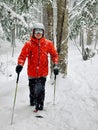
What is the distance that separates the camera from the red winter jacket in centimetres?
749

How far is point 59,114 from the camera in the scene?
736 centimetres

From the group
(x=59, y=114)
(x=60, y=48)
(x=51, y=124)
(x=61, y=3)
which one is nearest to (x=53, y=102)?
(x=59, y=114)

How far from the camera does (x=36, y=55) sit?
24.7 feet

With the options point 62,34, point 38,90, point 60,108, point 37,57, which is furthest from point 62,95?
point 62,34

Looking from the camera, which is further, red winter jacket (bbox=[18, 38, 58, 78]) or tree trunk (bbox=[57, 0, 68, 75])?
tree trunk (bbox=[57, 0, 68, 75])

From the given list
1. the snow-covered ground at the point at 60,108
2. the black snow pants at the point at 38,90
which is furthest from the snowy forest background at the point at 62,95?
the black snow pants at the point at 38,90

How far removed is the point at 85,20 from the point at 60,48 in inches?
53.1

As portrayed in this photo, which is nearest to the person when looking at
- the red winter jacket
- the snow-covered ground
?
the red winter jacket

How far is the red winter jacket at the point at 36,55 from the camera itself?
24.6ft

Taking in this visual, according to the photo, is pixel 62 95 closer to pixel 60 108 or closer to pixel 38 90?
pixel 60 108

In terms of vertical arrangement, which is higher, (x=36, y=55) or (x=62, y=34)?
(x=62, y=34)

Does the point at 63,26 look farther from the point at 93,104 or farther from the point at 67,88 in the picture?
the point at 93,104

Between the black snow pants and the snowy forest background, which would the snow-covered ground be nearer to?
the snowy forest background

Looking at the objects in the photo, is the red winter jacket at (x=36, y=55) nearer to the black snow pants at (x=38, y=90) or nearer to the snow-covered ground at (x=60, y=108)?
the black snow pants at (x=38, y=90)
